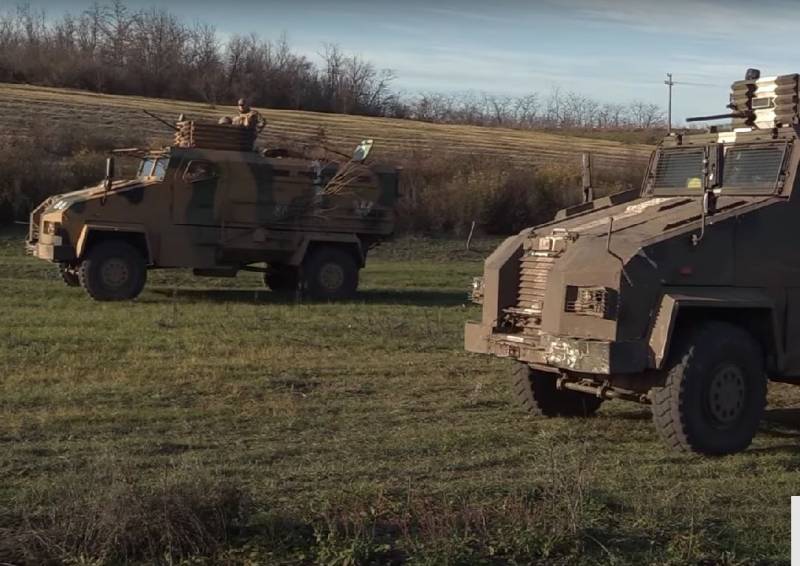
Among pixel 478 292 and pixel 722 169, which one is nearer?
pixel 722 169

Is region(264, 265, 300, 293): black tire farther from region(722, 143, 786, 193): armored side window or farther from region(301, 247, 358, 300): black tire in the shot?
region(722, 143, 786, 193): armored side window

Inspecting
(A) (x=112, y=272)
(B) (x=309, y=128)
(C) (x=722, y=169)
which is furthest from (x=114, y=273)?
(B) (x=309, y=128)

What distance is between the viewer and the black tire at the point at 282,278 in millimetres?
19109

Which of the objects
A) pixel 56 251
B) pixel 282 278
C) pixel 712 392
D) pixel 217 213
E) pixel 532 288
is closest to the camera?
pixel 712 392

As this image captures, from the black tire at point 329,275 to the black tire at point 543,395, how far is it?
915cm

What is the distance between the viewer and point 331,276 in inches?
734

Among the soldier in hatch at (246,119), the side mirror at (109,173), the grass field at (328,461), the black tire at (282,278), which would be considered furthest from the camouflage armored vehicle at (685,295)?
the black tire at (282,278)

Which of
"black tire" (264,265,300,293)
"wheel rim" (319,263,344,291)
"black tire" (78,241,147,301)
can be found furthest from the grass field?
"black tire" (264,265,300,293)

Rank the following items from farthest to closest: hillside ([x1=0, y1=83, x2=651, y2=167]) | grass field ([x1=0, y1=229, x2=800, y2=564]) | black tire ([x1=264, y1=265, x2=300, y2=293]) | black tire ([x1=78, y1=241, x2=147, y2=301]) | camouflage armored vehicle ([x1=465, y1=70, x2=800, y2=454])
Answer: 1. hillside ([x1=0, y1=83, x2=651, y2=167])
2. black tire ([x1=264, y1=265, x2=300, y2=293])
3. black tire ([x1=78, y1=241, x2=147, y2=301])
4. camouflage armored vehicle ([x1=465, y1=70, x2=800, y2=454])
5. grass field ([x1=0, y1=229, x2=800, y2=564])

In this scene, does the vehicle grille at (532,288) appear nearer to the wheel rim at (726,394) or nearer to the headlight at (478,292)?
the headlight at (478,292)

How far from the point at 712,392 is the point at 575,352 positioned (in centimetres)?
99

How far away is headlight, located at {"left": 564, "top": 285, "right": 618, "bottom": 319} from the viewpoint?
7.82 meters

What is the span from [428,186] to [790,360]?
2332 cm

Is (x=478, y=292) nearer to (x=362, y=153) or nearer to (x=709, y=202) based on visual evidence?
(x=709, y=202)
